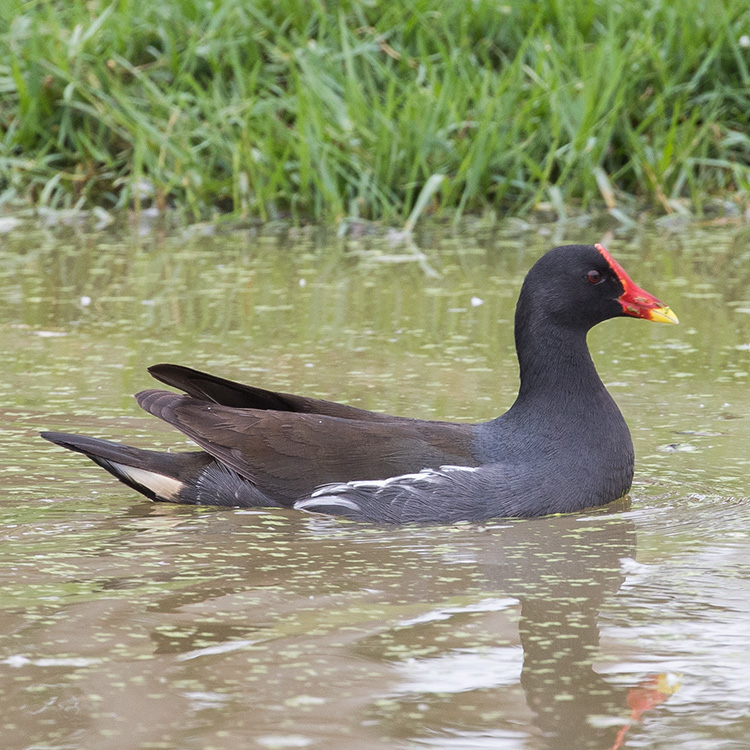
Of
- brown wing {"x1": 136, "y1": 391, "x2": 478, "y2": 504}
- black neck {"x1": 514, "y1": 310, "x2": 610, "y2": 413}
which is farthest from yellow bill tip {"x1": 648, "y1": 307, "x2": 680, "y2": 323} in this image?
brown wing {"x1": 136, "y1": 391, "x2": 478, "y2": 504}

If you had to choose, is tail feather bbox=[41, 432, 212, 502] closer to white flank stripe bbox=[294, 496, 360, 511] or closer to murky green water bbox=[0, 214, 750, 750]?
murky green water bbox=[0, 214, 750, 750]

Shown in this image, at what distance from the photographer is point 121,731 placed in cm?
241

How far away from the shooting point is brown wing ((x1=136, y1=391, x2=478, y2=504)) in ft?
12.4

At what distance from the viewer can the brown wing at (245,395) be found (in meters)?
3.96

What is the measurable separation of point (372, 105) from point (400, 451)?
4.44m

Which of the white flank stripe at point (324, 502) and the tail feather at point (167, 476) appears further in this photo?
the tail feather at point (167, 476)

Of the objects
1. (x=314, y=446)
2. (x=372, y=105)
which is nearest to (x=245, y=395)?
(x=314, y=446)

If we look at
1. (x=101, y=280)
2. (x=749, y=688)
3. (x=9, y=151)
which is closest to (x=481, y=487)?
(x=749, y=688)

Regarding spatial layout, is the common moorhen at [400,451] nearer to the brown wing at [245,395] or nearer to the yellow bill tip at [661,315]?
the brown wing at [245,395]

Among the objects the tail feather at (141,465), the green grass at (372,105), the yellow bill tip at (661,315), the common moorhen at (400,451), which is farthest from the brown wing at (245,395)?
the green grass at (372,105)

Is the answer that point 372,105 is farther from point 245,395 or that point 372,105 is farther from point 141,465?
point 141,465

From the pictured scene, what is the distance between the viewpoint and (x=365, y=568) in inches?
130

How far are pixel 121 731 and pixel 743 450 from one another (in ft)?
7.73

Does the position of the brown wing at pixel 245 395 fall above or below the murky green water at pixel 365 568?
above
